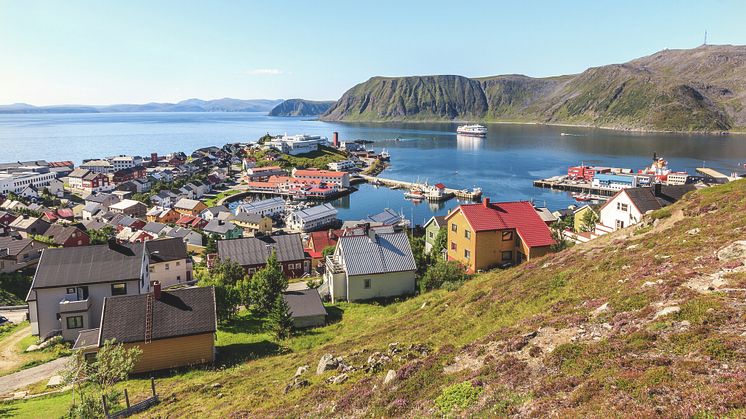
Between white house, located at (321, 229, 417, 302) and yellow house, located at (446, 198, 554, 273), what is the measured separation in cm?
353

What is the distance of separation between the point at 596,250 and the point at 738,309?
976 centimetres

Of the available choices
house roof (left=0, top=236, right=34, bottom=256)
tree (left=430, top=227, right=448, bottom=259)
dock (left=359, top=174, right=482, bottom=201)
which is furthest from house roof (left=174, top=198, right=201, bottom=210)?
tree (left=430, top=227, right=448, bottom=259)

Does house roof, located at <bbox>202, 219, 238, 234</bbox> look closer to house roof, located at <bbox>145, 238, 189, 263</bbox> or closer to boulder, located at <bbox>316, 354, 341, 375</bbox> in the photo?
house roof, located at <bbox>145, 238, 189, 263</bbox>

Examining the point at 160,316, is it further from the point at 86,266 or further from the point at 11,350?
the point at 11,350

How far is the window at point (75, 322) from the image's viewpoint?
2292cm

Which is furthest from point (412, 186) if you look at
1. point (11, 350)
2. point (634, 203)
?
point (11, 350)

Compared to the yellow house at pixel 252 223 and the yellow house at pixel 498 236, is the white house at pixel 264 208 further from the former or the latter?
the yellow house at pixel 498 236

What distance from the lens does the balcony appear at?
2267 centimetres

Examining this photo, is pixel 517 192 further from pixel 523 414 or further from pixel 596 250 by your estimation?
pixel 523 414

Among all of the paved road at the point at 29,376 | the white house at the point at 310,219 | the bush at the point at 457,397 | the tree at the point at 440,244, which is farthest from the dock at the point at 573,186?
the paved road at the point at 29,376

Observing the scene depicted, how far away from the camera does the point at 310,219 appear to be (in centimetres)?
6294

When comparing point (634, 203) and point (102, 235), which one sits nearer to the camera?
point (634, 203)

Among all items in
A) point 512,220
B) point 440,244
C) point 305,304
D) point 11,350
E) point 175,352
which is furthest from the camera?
point 440,244

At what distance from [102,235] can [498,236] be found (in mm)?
40933
